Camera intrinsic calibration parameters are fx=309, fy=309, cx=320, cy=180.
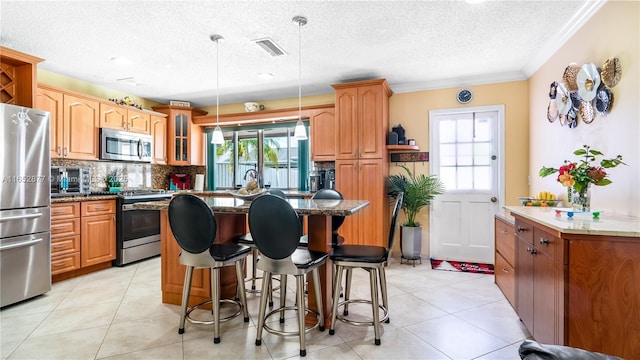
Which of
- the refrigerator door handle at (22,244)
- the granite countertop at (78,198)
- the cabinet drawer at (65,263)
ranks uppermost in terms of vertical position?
the granite countertop at (78,198)

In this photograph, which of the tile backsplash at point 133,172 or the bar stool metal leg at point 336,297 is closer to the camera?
the bar stool metal leg at point 336,297

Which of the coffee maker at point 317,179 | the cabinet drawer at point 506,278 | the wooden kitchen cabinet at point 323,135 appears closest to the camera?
the cabinet drawer at point 506,278

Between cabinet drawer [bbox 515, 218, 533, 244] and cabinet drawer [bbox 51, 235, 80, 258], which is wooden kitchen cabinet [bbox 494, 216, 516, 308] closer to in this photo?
cabinet drawer [bbox 515, 218, 533, 244]

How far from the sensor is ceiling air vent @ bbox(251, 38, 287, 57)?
303 cm

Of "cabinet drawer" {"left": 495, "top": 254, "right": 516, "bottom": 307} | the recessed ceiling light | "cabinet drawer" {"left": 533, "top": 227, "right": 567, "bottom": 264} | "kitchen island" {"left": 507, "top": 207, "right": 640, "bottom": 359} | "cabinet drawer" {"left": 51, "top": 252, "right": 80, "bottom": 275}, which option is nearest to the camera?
"kitchen island" {"left": 507, "top": 207, "right": 640, "bottom": 359}

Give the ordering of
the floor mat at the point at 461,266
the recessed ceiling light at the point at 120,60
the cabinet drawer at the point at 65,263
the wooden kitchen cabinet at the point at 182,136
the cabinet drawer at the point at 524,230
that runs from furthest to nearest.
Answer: the wooden kitchen cabinet at the point at 182,136 < the floor mat at the point at 461,266 < the recessed ceiling light at the point at 120,60 < the cabinet drawer at the point at 65,263 < the cabinet drawer at the point at 524,230

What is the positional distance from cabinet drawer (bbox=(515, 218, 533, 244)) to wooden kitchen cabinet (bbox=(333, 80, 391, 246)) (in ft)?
6.08

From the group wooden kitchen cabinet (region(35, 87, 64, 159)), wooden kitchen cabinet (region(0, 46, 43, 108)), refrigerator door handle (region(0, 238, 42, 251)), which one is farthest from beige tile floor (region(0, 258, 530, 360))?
wooden kitchen cabinet (region(0, 46, 43, 108))

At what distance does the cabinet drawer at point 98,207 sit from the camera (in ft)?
12.1

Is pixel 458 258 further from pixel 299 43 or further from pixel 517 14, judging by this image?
pixel 299 43

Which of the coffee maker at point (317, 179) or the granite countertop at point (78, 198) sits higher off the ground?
the coffee maker at point (317, 179)

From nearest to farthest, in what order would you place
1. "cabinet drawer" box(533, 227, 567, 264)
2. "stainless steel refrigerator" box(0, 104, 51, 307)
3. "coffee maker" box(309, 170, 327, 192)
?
"cabinet drawer" box(533, 227, 567, 264)
"stainless steel refrigerator" box(0, 104, 51, 307)
"coffee maker" box(309, 170, 327, 192)

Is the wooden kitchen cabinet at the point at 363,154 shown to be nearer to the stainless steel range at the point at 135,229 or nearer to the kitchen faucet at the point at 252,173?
the kitchen faucet at the point at 252,173

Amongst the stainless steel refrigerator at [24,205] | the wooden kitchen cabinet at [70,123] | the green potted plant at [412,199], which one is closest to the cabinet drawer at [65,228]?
the stainless steel refrigerator at [24,205]
